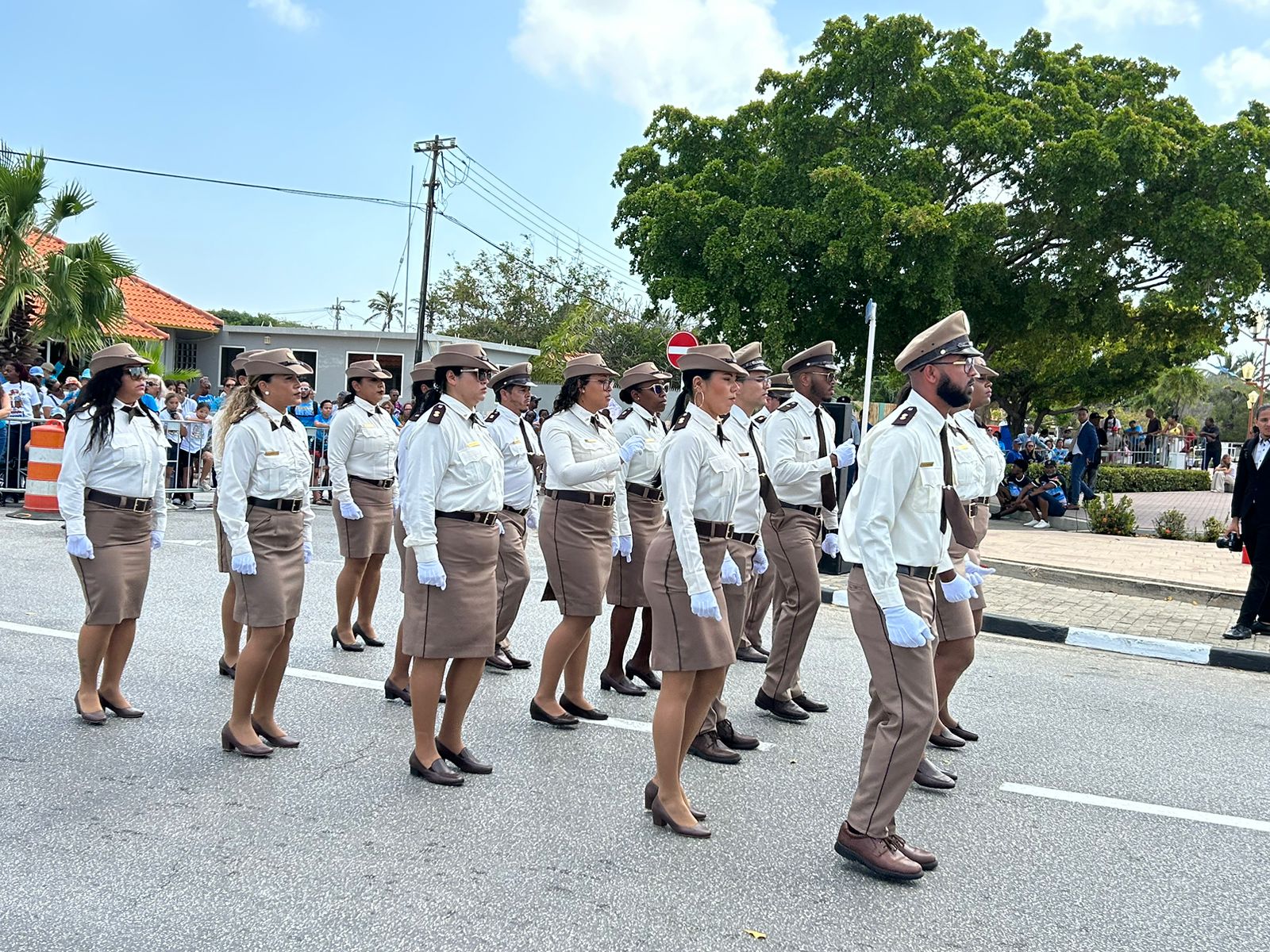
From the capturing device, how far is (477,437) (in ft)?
16.9

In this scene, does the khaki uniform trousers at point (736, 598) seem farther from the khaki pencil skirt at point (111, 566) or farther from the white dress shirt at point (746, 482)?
the khaki pencil skirt at point (111, 566)

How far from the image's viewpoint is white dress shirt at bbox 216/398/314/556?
529 cm

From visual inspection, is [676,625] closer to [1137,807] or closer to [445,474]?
[445,474]

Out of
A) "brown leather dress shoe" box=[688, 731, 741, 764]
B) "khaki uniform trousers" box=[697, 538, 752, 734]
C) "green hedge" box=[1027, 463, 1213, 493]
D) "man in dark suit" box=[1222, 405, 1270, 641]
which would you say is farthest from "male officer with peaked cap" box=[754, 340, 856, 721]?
"green hedge" box=[1027, 463, 1213, 493]

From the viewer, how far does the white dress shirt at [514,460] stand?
6.98m

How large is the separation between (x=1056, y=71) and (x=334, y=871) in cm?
2211

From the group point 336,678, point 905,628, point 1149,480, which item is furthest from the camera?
point 1149,480

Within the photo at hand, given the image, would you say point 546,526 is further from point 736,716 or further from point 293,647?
point 293,647

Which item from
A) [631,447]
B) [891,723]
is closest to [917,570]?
[891,723]

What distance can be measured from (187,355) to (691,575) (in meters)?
30.6

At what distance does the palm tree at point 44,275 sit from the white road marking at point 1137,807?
53.6ft

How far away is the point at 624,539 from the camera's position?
639cm

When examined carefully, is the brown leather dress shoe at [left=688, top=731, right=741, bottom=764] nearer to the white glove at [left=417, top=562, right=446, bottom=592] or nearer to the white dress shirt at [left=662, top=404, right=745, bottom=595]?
the white dress shirt at [left=662, top=404, right=745, bottom=595]

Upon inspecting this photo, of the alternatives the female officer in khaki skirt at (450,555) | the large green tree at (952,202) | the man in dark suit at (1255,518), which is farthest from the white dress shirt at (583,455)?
the large green tree at (952,202)
